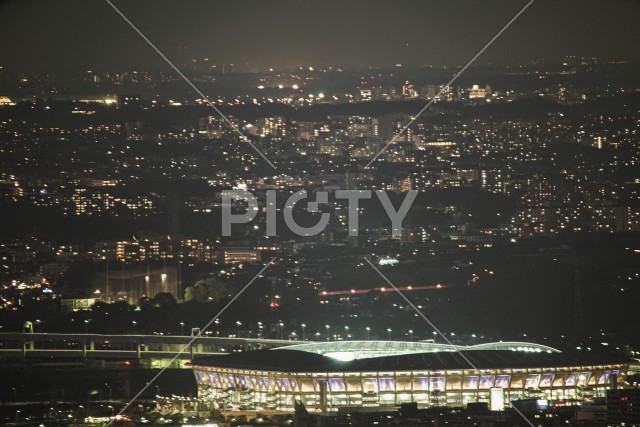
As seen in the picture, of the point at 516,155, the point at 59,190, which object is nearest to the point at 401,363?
the point at 59,190

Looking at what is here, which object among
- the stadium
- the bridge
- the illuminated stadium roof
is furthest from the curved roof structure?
the bridge

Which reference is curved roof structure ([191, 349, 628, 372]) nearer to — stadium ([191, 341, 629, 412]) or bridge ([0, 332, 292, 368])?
stadium ([191, 341, 629, 412])

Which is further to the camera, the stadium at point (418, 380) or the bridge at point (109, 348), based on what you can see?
the bridge at point (109, 348)

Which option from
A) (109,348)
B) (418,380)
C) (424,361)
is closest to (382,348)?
(424,361)

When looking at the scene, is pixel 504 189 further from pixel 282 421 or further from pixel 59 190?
pixel 282 421

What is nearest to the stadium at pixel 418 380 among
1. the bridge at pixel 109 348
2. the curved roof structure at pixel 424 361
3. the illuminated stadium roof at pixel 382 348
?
the curved roof structure at pixel 424 361

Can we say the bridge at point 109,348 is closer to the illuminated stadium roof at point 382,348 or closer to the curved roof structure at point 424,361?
the illuminated stadium roof at point 382,348
